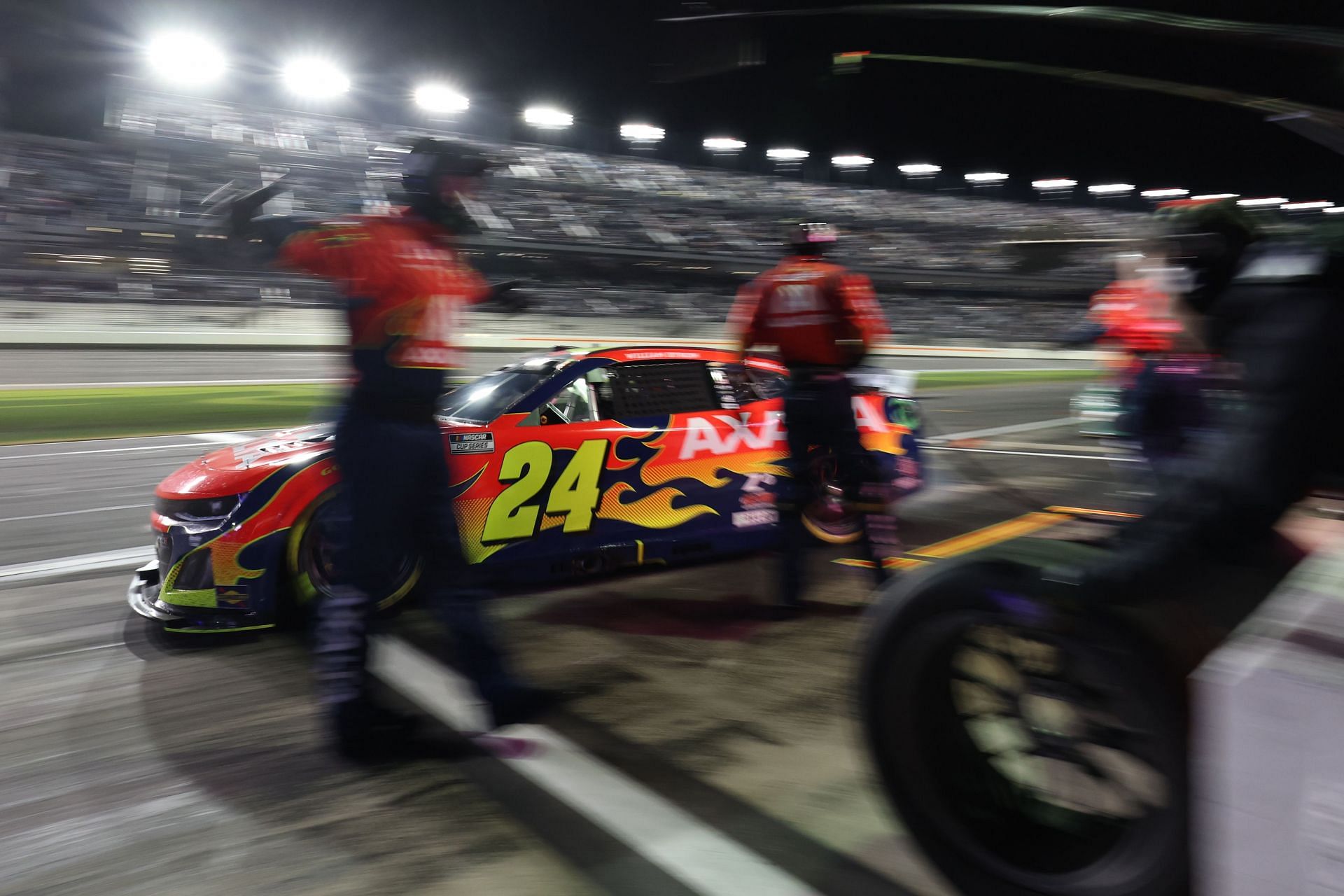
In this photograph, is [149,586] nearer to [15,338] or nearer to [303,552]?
[303,552]

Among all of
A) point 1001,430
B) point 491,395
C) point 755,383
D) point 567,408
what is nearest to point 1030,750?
point 567,408

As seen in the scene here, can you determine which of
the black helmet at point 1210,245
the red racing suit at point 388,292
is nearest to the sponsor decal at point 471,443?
the red racing suit at point 388,292

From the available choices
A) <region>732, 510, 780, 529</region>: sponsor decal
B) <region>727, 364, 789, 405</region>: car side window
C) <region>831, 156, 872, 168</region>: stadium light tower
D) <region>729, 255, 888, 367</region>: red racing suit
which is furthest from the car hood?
<region>831, 156, 872, 168</region>: stadium light tower

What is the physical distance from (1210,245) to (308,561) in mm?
3669

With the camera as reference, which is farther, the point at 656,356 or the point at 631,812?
the point at 656,356

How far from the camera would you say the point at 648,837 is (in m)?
2.53

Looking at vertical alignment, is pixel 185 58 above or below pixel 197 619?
above

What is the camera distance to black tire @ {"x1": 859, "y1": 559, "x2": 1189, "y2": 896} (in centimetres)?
178

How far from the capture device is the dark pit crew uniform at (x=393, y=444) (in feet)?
9.46

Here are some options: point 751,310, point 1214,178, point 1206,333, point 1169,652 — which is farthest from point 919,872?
point 751,310

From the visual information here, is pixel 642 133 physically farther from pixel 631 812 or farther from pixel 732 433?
pixel 631 812

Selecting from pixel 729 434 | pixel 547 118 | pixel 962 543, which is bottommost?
pixel 962 543

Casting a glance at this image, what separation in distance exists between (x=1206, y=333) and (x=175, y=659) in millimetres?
3959

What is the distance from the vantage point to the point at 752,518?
5.48 metres
